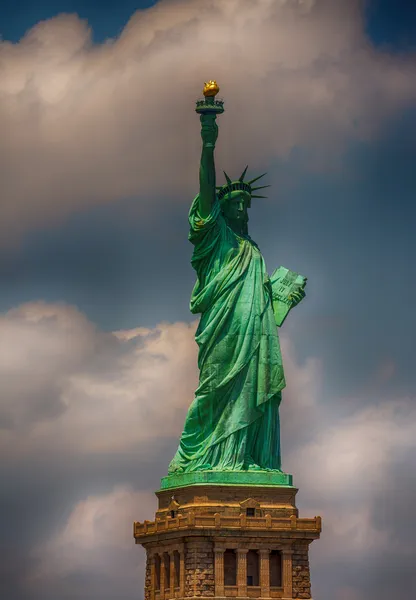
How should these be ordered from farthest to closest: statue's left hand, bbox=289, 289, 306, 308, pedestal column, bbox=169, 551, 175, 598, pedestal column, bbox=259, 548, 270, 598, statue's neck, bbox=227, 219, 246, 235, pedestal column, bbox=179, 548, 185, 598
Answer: statue's left hand, bbox=289, 289, 306, 308 < statue's neck, bbox=227, 219, 246, 235 < pedestal column, bbox=169, 551, 175, 598 < pedestal column, bbox=179, 548, 185, 598 < pedestal column, bbox=259, 548, 270, 598

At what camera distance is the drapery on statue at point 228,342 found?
72000mm

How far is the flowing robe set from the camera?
2832 inches

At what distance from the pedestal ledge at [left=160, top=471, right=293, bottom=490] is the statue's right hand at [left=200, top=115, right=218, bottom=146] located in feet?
32.3

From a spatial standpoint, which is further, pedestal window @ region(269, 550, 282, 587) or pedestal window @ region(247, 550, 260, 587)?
pedestal window @ region(269, 550, 282, 587)

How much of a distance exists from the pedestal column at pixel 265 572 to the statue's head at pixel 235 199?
1030cm

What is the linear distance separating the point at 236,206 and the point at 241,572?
37.3 ft

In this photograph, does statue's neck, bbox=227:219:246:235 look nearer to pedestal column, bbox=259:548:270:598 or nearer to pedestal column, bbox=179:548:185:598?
pedestal column, bbox=259:548:270:598

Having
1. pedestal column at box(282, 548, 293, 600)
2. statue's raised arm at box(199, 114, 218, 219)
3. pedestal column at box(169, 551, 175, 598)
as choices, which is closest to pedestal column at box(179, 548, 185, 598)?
pedestal column at box(169, 551, 175, 598)

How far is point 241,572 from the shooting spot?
70.4m

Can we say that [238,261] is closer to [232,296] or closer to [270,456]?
[232,296]

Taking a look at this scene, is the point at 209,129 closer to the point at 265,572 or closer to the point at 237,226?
the point at 237,226

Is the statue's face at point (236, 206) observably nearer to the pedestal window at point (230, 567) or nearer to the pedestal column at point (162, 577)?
the pedestal window at point (230, 567)

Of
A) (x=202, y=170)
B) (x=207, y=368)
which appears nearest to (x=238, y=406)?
(x=207, y=368)

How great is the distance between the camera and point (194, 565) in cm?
7044
